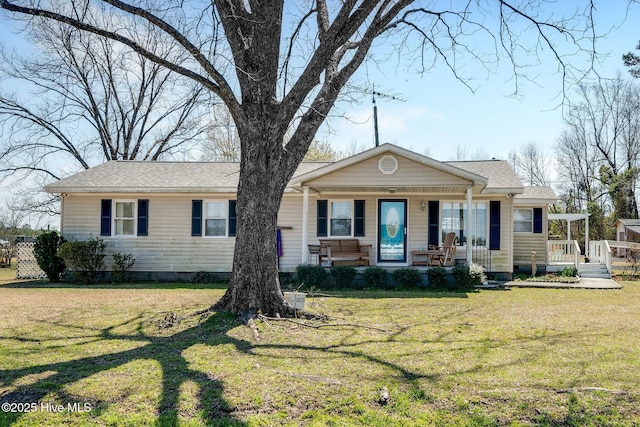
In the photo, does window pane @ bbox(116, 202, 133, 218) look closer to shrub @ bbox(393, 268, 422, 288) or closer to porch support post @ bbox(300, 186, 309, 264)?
porch support post @ bbox(300, 186, 309, 264)

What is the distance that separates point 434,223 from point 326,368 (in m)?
10.6

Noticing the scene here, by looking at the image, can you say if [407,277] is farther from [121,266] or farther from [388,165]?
[121,266]

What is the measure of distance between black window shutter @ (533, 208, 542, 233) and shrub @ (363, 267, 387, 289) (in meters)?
7.00

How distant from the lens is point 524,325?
7.57 meters

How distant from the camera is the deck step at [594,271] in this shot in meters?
16.0

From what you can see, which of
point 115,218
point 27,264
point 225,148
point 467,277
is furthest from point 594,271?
point 225,148

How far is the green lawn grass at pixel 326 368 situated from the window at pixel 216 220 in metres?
6.56

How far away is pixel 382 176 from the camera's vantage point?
13438 mm

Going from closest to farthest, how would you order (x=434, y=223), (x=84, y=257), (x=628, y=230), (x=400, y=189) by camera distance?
(x=400, y=189)
(x=84, y=257)
(x=434, y=223)
(x=628, y=230)

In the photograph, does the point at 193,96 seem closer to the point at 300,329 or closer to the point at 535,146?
the point at 300,329

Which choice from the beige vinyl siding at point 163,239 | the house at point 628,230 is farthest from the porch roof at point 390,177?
the house at point 628,230

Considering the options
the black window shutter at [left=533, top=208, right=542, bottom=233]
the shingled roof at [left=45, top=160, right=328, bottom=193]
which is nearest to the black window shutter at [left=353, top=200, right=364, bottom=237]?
the shingled roof at [left=45, top=160, right=328, bottom=193]

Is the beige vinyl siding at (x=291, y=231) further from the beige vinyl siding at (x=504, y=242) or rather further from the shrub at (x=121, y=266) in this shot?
the beige vinyl siding at (x=504, y=242)

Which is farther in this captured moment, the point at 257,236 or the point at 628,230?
the point at 628,230
